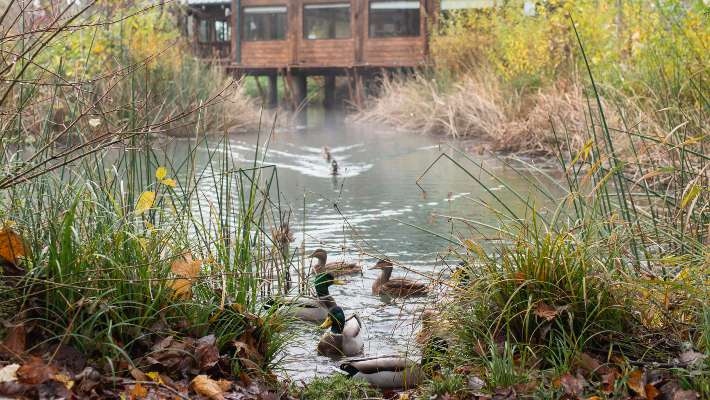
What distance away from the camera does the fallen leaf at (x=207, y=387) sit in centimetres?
349

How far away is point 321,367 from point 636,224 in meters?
1.83

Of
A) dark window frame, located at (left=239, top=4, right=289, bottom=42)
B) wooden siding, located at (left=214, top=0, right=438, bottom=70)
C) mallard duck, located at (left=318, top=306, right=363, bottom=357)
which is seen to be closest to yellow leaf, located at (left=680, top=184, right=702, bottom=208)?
mallard duck, located at (left=318, top=306, right=363, bottom=357)

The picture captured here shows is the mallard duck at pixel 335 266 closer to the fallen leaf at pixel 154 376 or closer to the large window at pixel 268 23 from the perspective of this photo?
the fallen leaf at pixel 154 376

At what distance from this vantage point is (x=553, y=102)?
581 inches

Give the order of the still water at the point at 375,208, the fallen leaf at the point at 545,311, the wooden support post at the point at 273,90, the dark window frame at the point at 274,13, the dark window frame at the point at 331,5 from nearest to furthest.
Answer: the fallen leaf at the point at 545,311
the still water at the point at 375,208
the dark window frame at the point at 331,5
the dark window frame at the point at 274,13
the wooden support post at the point at 273,90

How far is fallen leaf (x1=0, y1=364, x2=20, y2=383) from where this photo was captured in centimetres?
311

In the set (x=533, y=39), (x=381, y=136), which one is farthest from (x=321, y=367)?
(x=381, y=136)

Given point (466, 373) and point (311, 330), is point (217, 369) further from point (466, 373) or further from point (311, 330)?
point (311, 330)

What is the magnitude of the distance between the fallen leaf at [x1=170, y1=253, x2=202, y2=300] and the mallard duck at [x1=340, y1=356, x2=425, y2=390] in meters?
0.93

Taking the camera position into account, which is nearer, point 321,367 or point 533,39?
point 321,367

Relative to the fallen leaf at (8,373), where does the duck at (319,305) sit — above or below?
below

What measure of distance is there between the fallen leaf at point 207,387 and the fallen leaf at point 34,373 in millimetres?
542

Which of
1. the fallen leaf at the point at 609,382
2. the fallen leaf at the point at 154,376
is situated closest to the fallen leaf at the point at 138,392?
the fallen leaf at the point at 154,376

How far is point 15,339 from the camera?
344 centimetres
